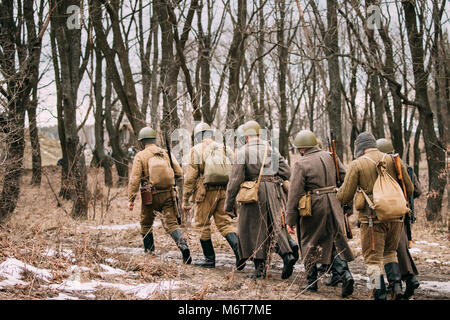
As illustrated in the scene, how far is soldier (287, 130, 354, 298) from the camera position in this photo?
6.37 meters

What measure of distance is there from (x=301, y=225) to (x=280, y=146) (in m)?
17.3

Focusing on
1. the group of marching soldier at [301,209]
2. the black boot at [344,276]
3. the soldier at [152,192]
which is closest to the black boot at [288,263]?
the group of marching soldier at [301,209]

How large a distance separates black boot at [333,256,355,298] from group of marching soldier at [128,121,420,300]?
0.04ft

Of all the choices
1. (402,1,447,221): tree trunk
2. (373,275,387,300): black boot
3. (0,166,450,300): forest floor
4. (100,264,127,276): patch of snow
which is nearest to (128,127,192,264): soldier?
(0,166,450,300): forest floor

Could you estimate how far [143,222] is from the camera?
8.34m

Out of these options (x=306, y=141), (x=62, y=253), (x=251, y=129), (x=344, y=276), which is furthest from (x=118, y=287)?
(x=306, y=141)

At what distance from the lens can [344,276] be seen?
6.20m

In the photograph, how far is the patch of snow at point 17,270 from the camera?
18.0 ft

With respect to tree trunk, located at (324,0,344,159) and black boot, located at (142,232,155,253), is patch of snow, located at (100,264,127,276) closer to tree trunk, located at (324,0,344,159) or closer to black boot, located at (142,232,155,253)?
black boot, located at (142,232,155,253)

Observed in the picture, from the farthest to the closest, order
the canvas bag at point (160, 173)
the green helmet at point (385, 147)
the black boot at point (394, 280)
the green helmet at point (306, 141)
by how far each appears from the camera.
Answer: the canvas bag at point (160, 173) < the green helmet at point (385, 147) < the green helmet at point (306, 141) < the black boot at point (394, 280)

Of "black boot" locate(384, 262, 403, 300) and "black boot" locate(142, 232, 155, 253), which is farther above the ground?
"black boot" locate(142, 232, 155, 253)

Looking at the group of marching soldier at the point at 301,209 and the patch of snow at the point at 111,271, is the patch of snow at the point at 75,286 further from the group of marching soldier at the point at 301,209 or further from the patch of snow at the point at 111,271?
the group of marching soldier at the point at 301,209

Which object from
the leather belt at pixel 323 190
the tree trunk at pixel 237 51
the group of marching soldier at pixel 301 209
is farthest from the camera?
the tree trunk at pixel 237 51

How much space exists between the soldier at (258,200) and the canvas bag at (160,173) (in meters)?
1.32
